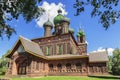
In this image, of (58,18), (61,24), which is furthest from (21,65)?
(58,18)

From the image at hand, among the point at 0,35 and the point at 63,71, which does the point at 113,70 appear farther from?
the point at 0,35

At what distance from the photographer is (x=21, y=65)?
86.6ft

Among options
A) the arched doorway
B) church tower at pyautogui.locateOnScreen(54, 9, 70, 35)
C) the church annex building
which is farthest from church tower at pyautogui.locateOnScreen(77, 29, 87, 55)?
the arched doorway

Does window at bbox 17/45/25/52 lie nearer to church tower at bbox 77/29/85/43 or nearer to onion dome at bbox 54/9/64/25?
onion dome at bbox 54/9/64/25

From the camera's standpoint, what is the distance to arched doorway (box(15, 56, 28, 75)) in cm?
2587

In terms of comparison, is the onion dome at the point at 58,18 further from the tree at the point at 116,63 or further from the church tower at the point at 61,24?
the tree at the point at 116,63

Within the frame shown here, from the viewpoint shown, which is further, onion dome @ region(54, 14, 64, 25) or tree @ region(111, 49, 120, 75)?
tree @ region(111, 49, 120, 75)

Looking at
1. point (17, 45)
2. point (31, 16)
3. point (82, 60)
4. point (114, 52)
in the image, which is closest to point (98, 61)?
point (82, 60)

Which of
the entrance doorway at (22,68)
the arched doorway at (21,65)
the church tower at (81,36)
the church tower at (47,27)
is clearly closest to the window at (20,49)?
the arched doorway at (21,65)

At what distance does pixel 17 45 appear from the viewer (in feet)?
86.8

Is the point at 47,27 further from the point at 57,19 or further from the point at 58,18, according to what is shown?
the point at 58,18

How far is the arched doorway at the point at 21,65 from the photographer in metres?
25.9

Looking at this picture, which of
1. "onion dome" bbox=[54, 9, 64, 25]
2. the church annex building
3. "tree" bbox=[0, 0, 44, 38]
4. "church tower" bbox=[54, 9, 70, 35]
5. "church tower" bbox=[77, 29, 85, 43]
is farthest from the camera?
"onion dome" bbox=[54, 9, 64, 25]

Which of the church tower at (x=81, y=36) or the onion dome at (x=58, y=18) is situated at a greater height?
the onion dome at (x=58, y=18)
